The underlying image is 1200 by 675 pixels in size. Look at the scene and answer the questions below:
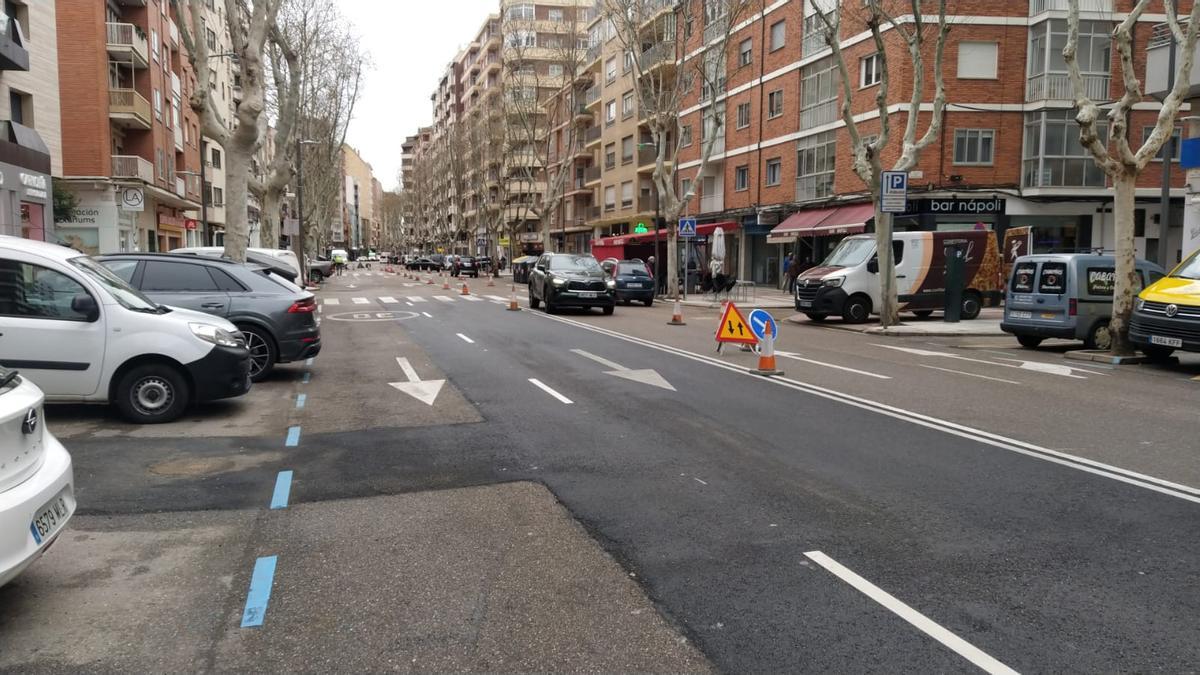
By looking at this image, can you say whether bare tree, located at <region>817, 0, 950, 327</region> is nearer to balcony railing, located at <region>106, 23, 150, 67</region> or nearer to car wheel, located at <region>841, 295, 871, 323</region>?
car wheel, located at <region>841, 295, 871, 323</region>

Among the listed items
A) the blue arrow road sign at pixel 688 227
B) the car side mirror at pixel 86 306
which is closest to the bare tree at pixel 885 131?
the blue arrow road sign at pixel 688 227

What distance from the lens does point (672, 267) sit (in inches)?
1222

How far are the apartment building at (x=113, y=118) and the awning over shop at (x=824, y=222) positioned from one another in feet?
79.1

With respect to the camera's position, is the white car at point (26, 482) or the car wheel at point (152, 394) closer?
the white car at point (26, 482)

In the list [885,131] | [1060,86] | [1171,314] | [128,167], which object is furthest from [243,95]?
[1060,86]

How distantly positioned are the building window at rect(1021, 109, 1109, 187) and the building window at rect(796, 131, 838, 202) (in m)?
7.19

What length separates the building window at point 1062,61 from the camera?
1144 inches

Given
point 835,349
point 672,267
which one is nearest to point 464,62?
point 672,267

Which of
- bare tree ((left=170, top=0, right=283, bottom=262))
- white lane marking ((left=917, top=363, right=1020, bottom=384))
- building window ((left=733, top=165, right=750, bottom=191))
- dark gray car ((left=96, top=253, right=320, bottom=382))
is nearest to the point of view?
dark gray car ((left=96, top=253, right=320, bottom=382))

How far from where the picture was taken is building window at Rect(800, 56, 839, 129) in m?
33.5

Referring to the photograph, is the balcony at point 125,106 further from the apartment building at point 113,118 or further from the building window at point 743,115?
the building window at point 743,115

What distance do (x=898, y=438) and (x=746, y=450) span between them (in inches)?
59.8

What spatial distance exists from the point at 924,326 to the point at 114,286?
56.3 ft

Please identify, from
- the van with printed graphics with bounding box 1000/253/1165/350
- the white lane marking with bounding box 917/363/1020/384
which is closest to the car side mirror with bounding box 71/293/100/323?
the white lane marking with bounding box 917/363/1020/384
